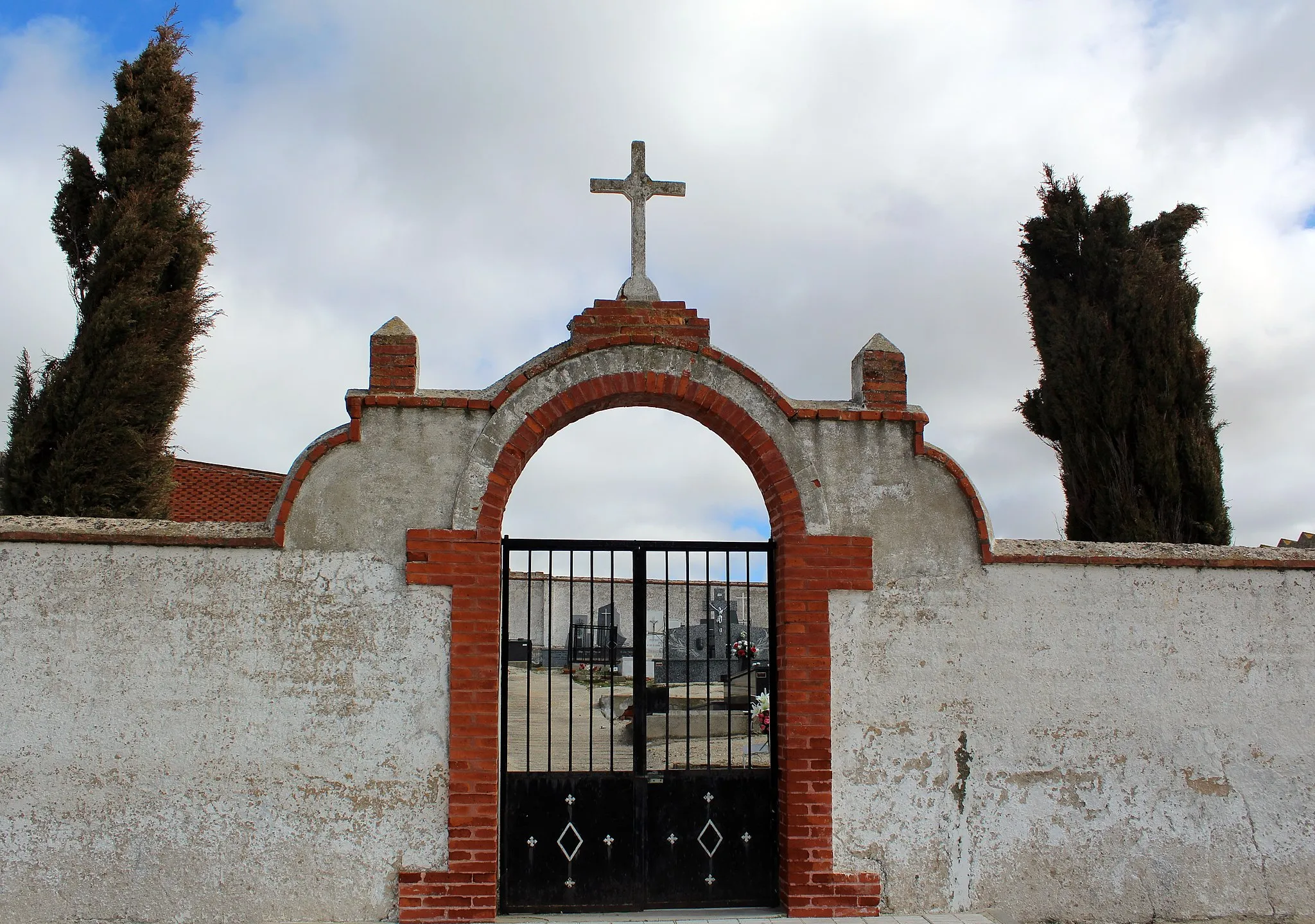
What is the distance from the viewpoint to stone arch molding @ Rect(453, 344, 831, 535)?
606 centimetres

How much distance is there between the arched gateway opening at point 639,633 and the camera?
5711mm

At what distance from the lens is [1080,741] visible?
6074mm

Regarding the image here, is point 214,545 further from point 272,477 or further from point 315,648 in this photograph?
point 272,477

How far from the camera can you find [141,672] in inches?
223

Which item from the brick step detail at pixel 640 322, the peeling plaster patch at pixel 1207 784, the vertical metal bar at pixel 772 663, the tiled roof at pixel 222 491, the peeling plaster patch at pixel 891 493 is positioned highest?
the tiled roof at pixel 222 491

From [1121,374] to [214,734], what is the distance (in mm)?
8913

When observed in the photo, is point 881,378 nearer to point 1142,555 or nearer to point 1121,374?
point 1142,555

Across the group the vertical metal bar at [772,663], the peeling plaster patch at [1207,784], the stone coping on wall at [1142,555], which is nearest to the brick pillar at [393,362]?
the vertical metal bar at [772,663]

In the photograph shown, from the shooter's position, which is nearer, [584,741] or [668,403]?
[668,403]

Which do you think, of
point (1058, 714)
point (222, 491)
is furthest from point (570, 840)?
point (222, 491)

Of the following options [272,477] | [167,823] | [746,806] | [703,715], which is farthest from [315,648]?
[272,477]

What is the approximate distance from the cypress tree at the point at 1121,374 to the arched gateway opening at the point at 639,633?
5080mm

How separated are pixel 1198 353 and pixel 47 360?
11500 mm

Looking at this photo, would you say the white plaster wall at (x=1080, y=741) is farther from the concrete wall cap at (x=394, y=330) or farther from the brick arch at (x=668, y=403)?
the concrete wall cap at (x=394, y=330)
